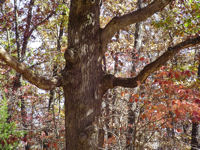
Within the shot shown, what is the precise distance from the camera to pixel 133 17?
379cm

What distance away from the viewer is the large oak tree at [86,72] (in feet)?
11.8

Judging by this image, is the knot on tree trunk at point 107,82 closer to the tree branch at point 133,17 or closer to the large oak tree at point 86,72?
the large oak tree at point 86,72

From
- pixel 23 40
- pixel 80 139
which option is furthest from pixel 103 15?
pixel 80 139

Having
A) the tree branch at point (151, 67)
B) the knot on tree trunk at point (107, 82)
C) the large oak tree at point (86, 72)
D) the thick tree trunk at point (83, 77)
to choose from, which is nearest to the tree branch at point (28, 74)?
the large oak tree at point (86, 72)

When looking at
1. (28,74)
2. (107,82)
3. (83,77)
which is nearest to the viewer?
(28,74)

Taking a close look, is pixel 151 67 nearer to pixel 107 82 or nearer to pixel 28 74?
pixel 107 82

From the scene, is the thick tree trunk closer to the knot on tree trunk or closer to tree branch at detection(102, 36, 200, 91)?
the knot on tree trunk

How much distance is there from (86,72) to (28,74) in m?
0.98

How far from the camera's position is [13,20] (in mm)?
8594

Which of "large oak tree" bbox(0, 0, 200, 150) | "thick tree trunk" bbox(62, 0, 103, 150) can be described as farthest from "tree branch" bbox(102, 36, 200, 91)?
"thick tree trunk" bbox(62, 0, 103, 150)

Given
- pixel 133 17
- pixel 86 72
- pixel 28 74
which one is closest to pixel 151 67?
pixel 133 17

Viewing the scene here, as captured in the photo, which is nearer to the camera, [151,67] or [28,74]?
[28,74]

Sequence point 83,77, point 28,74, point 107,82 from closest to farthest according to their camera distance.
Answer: point 28,74 → point 83,77 → point 107,82

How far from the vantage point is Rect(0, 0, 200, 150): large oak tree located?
141 inches
